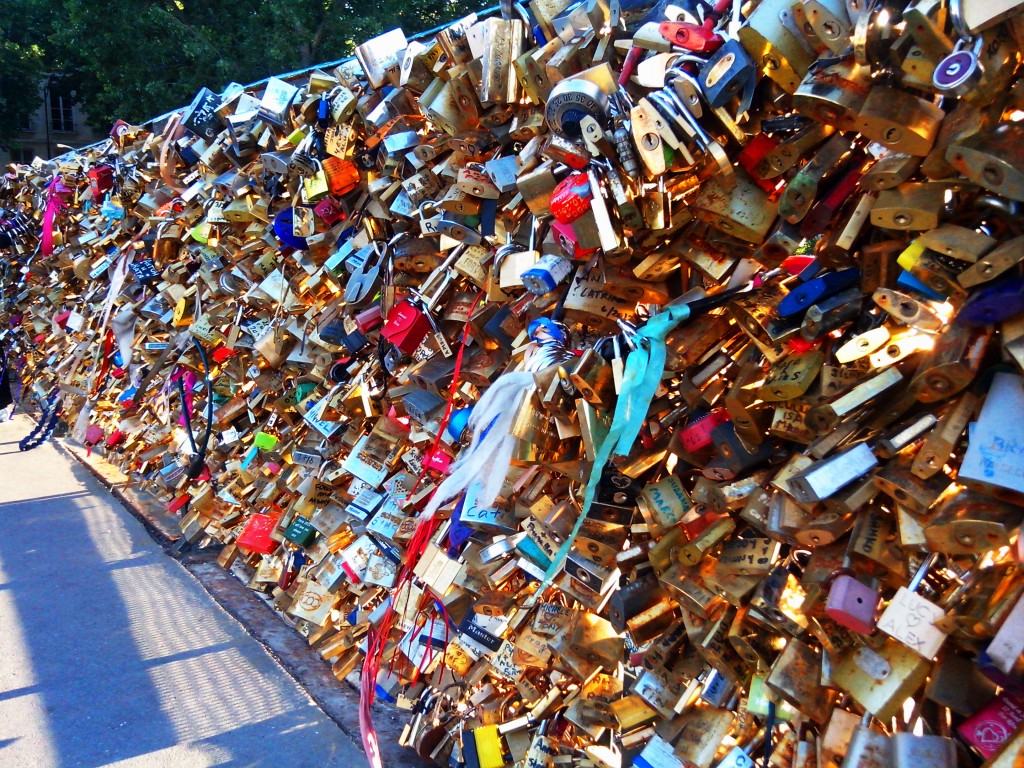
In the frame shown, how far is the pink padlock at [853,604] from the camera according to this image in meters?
1.25

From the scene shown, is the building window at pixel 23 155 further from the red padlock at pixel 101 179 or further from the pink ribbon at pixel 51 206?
the red padlock at pixel 101 179

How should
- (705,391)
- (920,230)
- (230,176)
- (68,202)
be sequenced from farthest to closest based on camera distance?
(68,202), (230,176), (705,391), (920,230)

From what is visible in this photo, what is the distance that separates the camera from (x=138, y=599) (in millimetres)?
3484

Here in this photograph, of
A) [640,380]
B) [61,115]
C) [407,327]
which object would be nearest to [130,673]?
[407,327]

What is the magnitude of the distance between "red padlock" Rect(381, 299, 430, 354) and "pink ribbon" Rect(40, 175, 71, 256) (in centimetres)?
571

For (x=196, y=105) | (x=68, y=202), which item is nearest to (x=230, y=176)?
(x=196, y=105)

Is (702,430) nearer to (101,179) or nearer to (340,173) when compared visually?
(340,173)

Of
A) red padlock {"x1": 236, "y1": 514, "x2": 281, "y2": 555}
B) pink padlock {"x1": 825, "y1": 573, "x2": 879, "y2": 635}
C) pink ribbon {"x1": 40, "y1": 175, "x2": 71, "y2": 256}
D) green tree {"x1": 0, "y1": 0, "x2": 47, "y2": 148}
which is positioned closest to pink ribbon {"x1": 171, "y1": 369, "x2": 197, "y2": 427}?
red padlock {"x1": 236, "y1": 514, "x2": 281, "y2": 555}

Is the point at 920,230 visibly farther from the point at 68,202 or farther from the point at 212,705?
the point at 68,202

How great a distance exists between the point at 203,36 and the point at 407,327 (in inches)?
750

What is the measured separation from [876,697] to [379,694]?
1917 millimetres

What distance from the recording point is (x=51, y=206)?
22.6 ft

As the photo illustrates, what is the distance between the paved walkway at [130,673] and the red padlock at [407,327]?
1276 millimetres

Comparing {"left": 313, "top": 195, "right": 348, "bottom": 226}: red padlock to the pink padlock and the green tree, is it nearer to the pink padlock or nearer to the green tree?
the pink padlock
